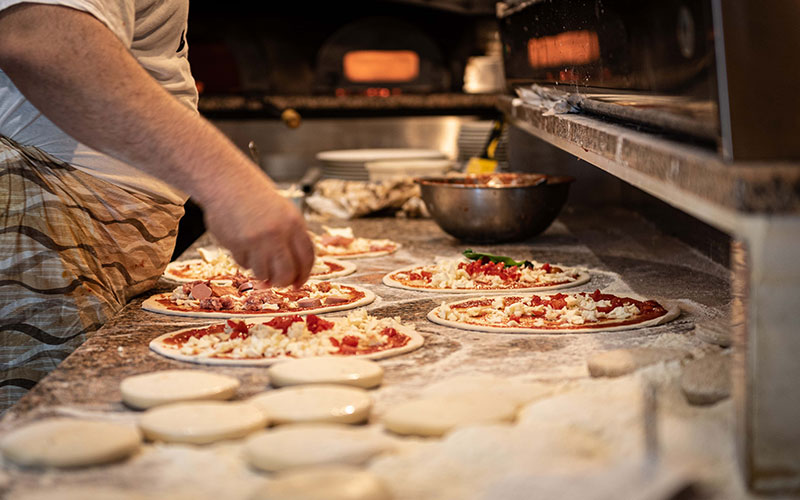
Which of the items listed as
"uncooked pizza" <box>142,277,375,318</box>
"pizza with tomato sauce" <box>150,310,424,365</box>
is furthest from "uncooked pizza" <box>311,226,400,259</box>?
"pizza with tomato sauce" <box>150,310,424,365</box>

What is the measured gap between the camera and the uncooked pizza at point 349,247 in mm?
2838

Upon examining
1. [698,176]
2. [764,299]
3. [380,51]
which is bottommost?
[764,299]

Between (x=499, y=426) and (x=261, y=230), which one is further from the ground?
(x=261, y=230)

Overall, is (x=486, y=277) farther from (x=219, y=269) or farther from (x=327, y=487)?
(x=327, y=487)

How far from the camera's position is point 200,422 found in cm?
117

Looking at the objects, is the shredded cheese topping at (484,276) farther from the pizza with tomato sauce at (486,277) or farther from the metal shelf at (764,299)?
the metal shelf at (764,299)

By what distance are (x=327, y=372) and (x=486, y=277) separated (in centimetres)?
98

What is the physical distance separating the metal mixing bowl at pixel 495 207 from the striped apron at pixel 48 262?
1.14 meters

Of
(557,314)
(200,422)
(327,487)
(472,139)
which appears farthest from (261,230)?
(472,139)

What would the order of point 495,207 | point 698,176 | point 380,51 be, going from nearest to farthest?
point 698,176 < point 495,207 < point 380,51

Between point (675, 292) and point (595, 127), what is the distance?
2.18 feet

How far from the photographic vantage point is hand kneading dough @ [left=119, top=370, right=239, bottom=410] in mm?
1304

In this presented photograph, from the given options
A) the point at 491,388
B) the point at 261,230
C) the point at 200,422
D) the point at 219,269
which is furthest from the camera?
the point at 219,269

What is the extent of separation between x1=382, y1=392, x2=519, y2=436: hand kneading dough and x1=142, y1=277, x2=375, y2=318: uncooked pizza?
0.84 meters
